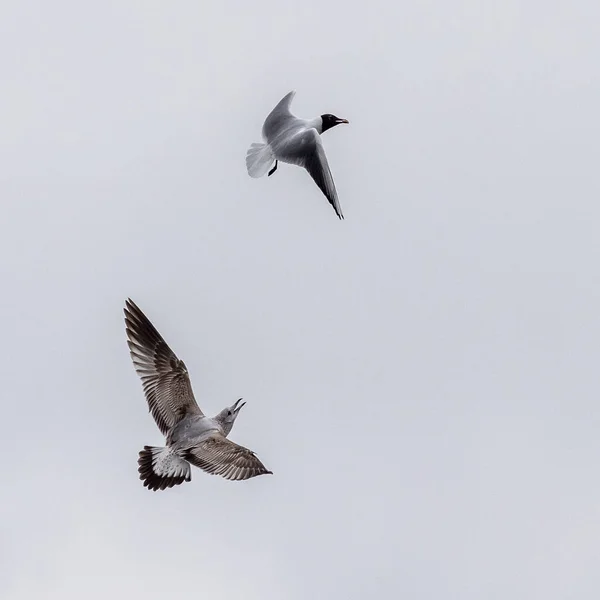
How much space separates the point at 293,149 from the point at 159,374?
3281 mm

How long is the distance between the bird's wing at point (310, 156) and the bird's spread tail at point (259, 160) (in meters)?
0.14

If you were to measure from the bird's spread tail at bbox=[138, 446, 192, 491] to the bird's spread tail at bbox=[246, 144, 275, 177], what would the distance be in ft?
12.0

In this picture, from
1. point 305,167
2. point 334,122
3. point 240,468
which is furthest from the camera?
point 334,122

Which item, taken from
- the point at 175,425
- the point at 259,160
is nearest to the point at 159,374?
the point at 175,425

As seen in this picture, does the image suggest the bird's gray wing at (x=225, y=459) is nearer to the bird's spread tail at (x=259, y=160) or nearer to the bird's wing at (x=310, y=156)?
the bird's wing at (x=310, y=156)

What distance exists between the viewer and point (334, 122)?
19.9 metres

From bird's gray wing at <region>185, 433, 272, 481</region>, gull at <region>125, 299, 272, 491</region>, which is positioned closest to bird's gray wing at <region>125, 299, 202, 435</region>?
gull at <region>125, 299, 272, 491</region>

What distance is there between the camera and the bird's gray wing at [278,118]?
19422 mm

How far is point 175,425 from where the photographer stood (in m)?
17.8

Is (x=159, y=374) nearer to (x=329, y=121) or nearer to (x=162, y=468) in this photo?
(x=162, y=468)

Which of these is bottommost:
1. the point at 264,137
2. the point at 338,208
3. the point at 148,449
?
the point at 148,449

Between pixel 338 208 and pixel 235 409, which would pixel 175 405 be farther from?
pixel 338 208

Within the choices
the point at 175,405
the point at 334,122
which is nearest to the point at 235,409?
the point at 175,405

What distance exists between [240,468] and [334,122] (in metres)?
5.11
